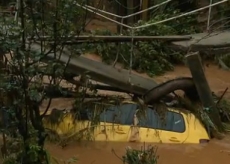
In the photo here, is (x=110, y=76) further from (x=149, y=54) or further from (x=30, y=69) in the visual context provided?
(x=149, y=54)

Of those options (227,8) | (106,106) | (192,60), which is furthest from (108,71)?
(227,8)

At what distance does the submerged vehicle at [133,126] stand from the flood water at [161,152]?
0.28 ft

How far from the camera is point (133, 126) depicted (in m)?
7.51

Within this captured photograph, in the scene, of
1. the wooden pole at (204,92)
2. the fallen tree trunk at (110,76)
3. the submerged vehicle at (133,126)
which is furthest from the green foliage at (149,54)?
the submerged vehicle at (133,126)

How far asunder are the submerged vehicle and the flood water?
0.08 metres

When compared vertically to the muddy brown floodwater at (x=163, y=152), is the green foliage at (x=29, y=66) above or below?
above

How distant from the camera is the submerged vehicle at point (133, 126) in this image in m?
7.39

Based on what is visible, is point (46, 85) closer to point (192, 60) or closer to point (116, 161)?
point (116, 161)

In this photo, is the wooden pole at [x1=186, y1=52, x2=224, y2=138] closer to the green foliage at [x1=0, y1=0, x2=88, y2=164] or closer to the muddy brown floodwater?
the muddy brown floodwater

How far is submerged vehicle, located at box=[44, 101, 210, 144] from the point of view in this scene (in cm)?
739

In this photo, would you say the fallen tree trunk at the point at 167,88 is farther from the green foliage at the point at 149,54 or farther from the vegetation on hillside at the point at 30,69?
the green foliage at the point at 149,54

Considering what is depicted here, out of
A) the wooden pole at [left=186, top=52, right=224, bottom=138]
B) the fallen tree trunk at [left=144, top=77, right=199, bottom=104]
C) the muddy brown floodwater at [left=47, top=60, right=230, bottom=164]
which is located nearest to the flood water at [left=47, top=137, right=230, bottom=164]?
the muddy brown floodwater at [left=47, top=60, right=230, bottom=164]

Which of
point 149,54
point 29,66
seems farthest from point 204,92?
point 149,54

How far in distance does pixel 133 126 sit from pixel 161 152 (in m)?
0.51
